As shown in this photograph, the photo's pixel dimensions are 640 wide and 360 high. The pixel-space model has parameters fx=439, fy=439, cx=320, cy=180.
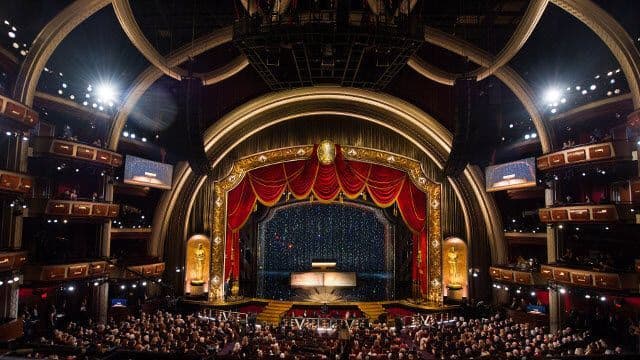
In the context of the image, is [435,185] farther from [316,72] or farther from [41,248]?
Result: [41,248]

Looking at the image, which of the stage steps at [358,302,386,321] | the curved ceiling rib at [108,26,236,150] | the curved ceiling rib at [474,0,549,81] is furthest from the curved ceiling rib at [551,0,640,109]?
the stage steps at [358,302,386,321]

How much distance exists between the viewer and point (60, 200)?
17797 millimetres

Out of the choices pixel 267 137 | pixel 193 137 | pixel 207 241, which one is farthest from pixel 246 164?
Result: pixel 193 137

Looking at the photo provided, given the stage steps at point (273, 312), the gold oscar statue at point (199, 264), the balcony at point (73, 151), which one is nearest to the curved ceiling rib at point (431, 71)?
the stage steps at point (273, 312)

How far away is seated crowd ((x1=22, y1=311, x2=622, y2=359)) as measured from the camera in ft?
44.1

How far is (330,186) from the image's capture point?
82.3ft

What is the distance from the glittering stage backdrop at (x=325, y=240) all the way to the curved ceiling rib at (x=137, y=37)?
1238 centimetres

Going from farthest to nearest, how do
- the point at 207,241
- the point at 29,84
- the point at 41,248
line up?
the point at 207,241 → the point at 41,248 → the point at 29,84

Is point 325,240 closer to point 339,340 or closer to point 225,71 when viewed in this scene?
point 225,71

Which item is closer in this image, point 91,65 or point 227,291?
point 91,65

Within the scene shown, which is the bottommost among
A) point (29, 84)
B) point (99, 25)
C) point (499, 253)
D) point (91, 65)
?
point (499, 253)

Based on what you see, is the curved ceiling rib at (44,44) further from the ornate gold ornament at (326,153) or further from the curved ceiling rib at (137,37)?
the ornate gold ornament at (326,153)

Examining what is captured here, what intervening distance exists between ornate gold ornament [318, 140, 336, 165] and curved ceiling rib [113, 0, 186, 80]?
27.2ft

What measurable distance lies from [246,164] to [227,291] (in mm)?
7210
